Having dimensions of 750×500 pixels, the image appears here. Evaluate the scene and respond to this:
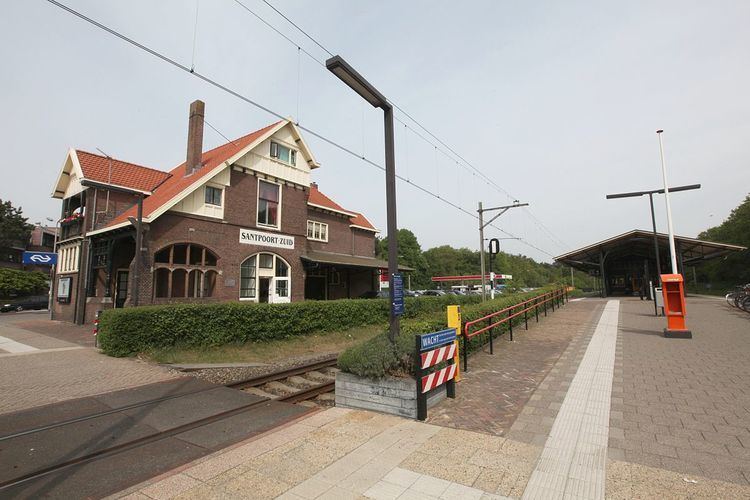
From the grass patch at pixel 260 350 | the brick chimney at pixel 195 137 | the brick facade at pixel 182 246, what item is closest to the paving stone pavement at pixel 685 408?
the grass patch at pixel 260 350

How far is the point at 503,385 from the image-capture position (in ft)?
23.6

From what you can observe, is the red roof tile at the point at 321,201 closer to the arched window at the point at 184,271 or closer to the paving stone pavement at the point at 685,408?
the arched window at the point at 184,271

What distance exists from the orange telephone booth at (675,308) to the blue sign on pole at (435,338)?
30.6 feet

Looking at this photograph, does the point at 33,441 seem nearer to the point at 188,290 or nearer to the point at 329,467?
the point at 329,467

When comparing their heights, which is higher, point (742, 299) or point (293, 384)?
point (742, 299)

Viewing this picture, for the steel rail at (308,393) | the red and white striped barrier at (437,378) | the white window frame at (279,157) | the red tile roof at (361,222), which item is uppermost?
the white window frame at (279,157)

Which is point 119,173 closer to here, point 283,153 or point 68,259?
point 68,259

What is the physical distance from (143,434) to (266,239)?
14.9m

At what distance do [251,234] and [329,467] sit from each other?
54.1ft

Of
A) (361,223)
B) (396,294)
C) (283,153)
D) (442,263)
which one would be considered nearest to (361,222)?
(361,223)

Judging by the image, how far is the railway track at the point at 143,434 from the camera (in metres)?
4.37

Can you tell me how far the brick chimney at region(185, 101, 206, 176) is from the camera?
65.0 ft

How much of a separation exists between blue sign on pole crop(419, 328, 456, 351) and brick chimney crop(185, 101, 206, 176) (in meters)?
17.9

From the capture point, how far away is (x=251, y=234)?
62.8ft
